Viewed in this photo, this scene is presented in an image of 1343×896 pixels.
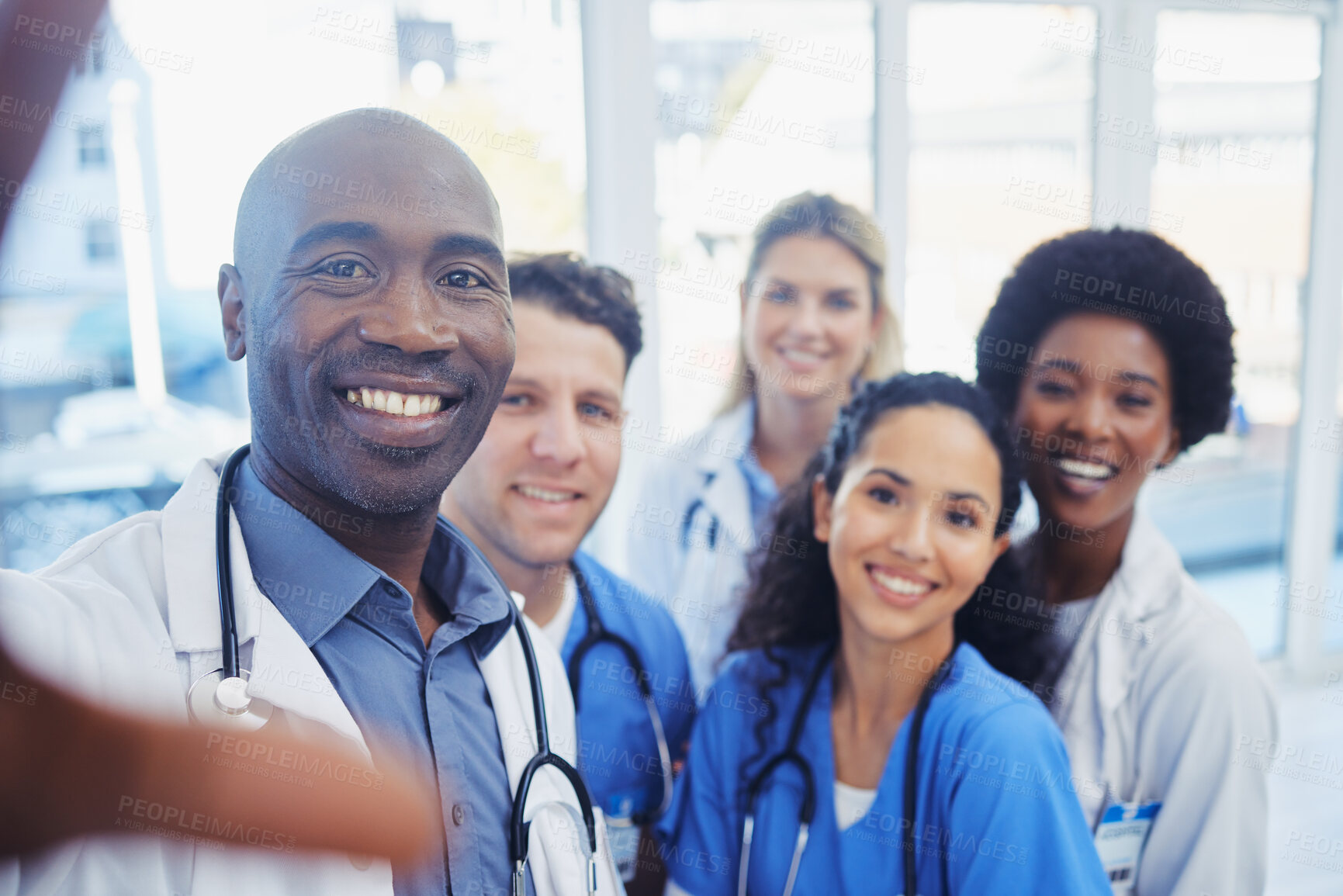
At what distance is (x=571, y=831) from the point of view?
117cm

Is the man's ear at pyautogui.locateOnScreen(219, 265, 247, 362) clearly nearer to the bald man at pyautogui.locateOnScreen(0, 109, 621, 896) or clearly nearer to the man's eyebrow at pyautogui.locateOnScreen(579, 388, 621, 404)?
the bald man at pyautogui.locateOnScreen(0, 109, 621, 896)

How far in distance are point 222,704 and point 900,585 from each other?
40.0 inches

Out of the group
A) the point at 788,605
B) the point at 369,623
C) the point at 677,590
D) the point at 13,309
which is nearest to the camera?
the point at 369,623

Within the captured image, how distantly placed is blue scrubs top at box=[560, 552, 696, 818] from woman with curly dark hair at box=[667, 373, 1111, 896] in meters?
0.11

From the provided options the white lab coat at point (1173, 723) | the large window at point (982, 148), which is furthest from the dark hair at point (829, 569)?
the large window at point (982, 148)

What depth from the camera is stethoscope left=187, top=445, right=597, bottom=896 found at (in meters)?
0.86

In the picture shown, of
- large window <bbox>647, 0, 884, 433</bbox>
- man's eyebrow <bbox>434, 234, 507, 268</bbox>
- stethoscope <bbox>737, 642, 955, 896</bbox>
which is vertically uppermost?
large window <bbox>647, 0, 884, 433</bbox>

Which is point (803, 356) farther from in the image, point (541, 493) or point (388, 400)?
point (388, 400)

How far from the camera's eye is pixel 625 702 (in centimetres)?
169

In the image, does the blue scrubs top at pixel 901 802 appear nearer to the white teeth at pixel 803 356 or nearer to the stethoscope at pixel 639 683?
the stethoscope at pixel 639 683

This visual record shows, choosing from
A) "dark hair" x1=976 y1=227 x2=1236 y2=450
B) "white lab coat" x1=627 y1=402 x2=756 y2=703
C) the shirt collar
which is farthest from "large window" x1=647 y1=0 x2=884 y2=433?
the shirt collar

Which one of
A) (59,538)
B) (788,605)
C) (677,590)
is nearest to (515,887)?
(788,605)

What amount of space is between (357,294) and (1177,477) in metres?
3.53

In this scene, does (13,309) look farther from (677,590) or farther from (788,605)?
(788,605)
